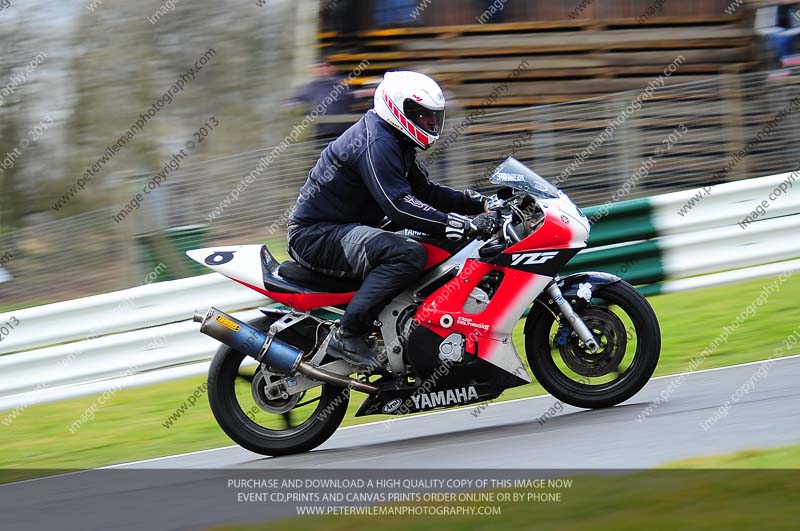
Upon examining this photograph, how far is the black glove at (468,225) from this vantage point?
6262 millimetres

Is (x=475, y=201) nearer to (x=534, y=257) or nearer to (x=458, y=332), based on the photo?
A: (x=534, y=257)

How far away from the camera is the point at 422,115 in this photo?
6.34 metres

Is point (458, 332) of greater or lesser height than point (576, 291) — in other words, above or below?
below

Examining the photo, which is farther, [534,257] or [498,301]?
[498,301]

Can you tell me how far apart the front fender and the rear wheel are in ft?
4.22

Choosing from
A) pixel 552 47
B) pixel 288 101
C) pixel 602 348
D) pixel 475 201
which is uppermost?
pixel 475 201

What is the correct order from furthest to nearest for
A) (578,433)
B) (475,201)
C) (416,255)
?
1. (475,201)
2. (416,255)
3. (578,433)

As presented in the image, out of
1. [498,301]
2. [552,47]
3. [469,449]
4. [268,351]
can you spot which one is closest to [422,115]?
[498,301]

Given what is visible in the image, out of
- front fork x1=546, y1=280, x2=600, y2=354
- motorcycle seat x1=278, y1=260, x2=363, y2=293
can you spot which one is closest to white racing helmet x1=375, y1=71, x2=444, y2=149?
motorcycle seat x1=278, y1=260, x2=363, y2=293

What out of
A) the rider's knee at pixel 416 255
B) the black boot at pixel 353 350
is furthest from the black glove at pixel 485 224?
the black boot at pixel 353 350

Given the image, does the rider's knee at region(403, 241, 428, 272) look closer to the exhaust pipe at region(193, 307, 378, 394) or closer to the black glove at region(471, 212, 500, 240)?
the black glove at region(471, 212, 500, 240)

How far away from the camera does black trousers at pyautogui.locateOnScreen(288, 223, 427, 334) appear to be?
6.34m

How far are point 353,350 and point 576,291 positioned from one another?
4.43ft

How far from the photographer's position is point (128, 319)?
9344mm
